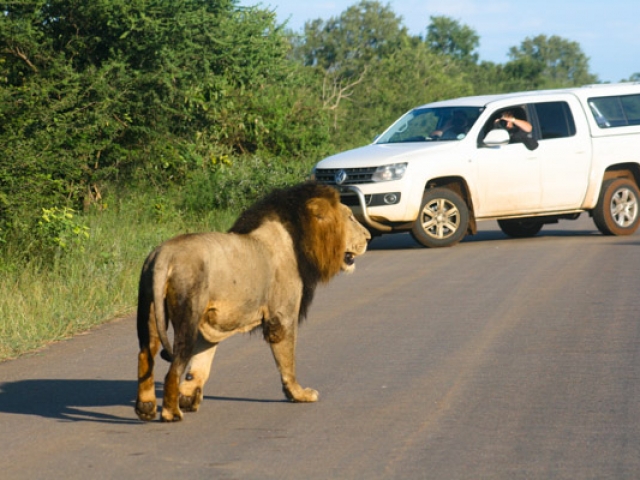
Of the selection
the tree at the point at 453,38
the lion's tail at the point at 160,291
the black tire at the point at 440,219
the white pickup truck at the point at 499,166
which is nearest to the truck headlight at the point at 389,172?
the white pickup truck at the point at 499,166

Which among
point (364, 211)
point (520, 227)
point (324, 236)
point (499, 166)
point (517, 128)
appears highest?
point (517, 128)

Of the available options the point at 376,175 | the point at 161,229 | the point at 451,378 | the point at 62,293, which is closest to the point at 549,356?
the point at 451,378

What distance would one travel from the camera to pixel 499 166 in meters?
16.8

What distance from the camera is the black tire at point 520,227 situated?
60.9 ft

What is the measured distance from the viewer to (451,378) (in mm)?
7840

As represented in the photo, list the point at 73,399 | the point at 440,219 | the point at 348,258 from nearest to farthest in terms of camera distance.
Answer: the point at 73,399 < the point at 348,258 < the point at 440,219

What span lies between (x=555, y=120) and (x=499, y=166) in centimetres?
133

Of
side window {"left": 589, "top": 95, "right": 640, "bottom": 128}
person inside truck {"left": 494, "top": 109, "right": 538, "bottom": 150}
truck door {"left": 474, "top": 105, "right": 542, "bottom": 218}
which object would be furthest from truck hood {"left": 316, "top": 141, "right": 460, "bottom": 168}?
side window {"left": 589, "top": 95, "right": 640, "bottom": 128}

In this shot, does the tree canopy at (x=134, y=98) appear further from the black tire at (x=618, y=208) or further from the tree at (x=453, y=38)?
the tree at (x=453, y=38)

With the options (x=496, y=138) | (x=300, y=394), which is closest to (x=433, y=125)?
(x=496, y=138)

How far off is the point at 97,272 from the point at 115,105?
4.84m

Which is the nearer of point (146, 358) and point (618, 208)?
point (146, 358)

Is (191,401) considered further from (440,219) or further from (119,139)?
(119,139)

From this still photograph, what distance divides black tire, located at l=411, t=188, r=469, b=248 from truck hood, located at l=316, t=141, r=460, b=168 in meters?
0.55
